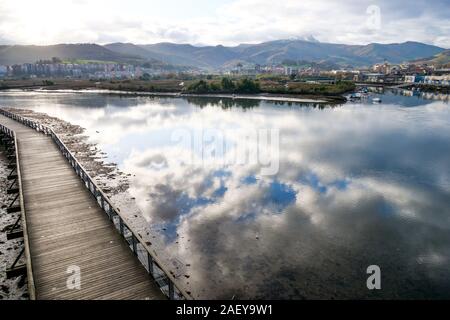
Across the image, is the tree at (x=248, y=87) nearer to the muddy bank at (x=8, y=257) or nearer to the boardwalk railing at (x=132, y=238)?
the boardwalk railing at (x=132, y=238)

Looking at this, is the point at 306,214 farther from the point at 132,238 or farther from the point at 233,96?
the point at 233,96

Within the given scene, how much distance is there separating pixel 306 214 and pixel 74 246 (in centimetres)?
1843

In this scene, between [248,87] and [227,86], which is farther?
[227,86]

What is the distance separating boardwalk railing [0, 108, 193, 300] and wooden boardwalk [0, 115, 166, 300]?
533 millimetres

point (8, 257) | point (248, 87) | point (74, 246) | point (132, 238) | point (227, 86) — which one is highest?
point (227, 86)

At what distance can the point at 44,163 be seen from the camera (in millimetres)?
31719

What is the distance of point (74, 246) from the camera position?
56.5 ft

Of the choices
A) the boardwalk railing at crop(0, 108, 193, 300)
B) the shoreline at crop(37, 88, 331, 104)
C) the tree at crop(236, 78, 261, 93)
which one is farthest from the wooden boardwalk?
the tree at crop(236, 78, 261, 93)

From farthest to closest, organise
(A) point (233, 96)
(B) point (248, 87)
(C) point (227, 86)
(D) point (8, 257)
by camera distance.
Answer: (C) point (227, 86) < (B) point (248, 87) < (A) point (233, 96) < (D) point (8, 257)

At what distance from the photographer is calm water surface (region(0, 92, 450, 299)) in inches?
721

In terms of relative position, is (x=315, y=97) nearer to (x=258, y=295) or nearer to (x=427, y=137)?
(x=427, y=137)

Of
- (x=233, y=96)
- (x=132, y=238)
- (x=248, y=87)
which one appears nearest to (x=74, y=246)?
(x=132, y=238)

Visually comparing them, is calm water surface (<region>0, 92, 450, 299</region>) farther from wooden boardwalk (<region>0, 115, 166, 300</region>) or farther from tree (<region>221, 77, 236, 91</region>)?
tree (<region>221, 77, 236, 91</region>)

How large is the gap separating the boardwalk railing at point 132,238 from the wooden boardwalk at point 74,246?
53 centimetres
